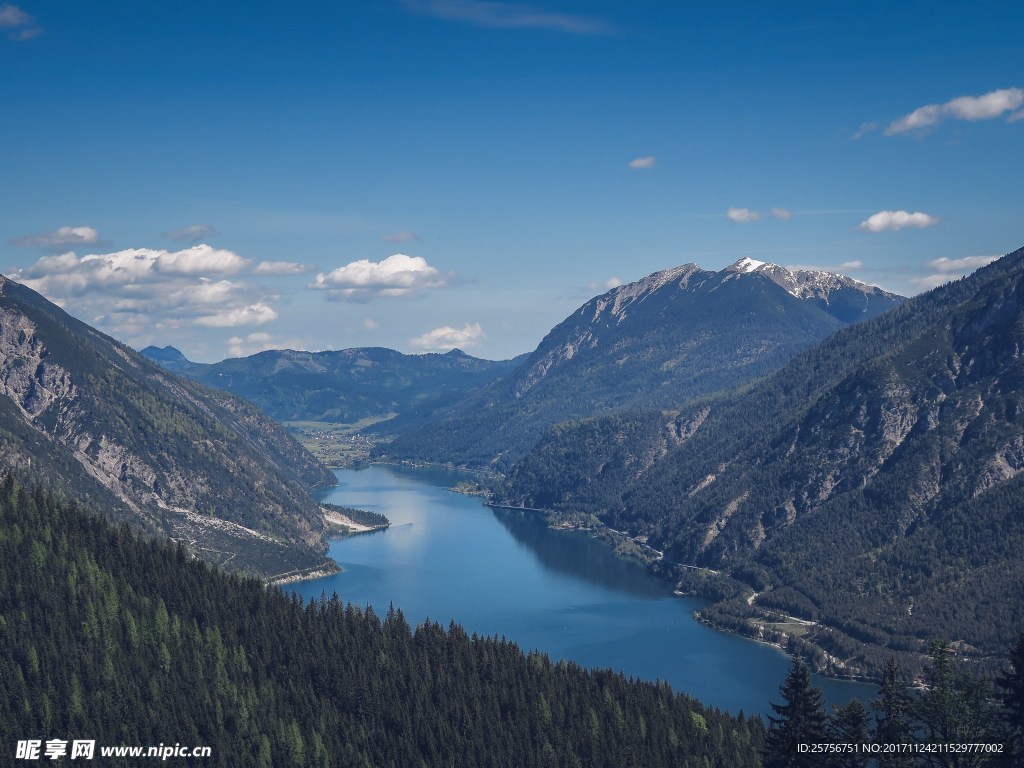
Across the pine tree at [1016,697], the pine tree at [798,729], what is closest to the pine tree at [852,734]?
the pine tree at [798,729]

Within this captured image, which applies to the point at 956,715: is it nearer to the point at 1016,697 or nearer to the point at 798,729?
the point at 1016,697

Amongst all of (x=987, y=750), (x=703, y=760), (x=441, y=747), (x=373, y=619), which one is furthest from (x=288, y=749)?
(x=987, y=750)

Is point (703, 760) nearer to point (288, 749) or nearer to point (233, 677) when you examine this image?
point (288, 749)

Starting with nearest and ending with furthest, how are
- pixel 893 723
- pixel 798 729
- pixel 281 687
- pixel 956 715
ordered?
pixel 956 715 < pixel 893 723 < pixel 798 729 < pixel 281 687

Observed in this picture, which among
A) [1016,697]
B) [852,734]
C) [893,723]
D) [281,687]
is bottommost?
[281,687]

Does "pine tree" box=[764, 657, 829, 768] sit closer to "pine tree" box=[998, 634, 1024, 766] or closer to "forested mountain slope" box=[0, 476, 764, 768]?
"pine tree" box=[998, 634, 1024, 766]

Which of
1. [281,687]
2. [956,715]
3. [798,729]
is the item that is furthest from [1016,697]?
[281,687]
